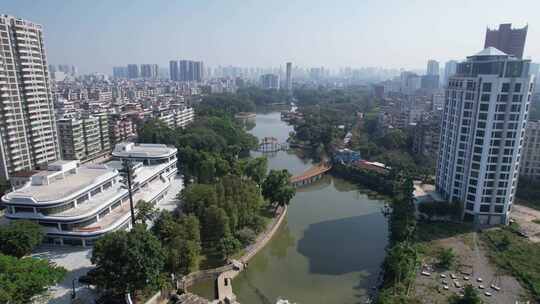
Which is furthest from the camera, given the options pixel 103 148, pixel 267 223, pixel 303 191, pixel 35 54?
pixel 103 148

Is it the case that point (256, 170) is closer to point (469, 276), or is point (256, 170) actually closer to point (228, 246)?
point (228, 246)

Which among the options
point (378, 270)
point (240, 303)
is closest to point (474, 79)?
point (378, 270)

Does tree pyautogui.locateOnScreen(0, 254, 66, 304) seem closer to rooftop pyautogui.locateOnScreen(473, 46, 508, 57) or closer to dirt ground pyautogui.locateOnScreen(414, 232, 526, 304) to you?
dirt ground pyautogui.locateOnScreen(414, 232, 526, 304)

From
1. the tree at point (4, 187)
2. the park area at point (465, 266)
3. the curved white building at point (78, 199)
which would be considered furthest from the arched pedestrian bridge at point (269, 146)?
the tree at point (4, 187)

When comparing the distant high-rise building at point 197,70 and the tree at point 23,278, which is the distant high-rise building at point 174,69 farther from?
the tree at point 23,278

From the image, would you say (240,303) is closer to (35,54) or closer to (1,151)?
(1,151)

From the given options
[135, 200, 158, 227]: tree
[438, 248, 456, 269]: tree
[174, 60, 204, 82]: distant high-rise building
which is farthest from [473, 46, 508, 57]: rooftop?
[174, 60, 204, 82]: distant high-rise building
